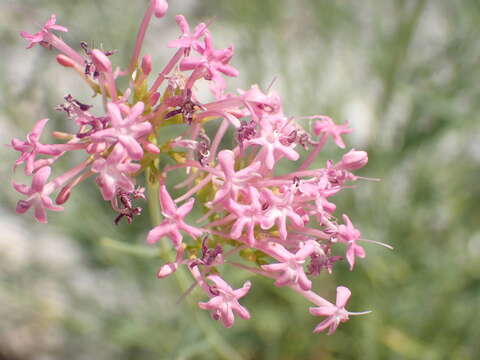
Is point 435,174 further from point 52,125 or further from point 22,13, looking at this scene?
point 22,13

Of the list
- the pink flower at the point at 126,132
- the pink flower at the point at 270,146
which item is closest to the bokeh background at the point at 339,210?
the pink flower at the point at 270,146

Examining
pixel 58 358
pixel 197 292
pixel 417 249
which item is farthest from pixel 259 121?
pixel 58 358

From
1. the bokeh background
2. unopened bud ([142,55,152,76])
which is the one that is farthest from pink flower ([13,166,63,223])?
the bokeh background

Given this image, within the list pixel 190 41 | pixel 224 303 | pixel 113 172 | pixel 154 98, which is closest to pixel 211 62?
pixel 190 41

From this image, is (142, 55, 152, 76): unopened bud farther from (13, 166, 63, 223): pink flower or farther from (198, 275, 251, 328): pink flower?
(198, 275, 251, 328): pink flower

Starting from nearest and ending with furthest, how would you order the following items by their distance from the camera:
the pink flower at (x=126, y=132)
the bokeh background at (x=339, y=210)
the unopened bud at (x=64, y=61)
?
the pink flower at (x=126, y=132), the unopened bud at (x=64, y=61), the bokeh background at (x=339, y=210)

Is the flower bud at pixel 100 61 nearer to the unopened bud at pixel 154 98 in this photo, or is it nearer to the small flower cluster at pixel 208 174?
the small flower cluster at pixel 208 174

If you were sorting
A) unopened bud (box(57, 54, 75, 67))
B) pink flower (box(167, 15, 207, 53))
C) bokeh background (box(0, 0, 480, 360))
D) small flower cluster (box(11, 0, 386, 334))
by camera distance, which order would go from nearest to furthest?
small flower cluster (box(11, 0, 386, 334)) < pink flower (box(167, 15, 207, 53)) < unopened bud (box(57, 54, 75, 67)) < bokeh background (box(0, 0, 480, 360))
